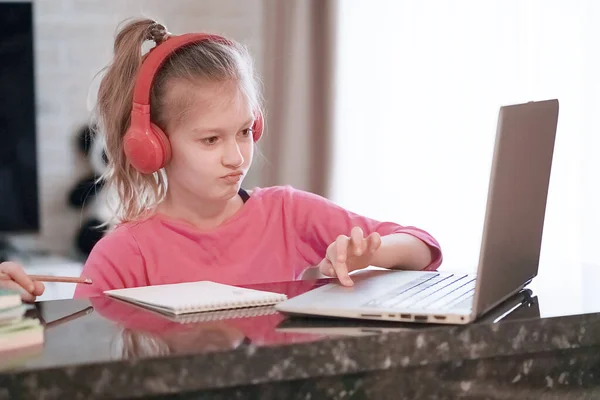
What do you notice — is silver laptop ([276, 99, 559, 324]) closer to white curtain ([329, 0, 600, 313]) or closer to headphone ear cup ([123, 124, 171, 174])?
white curtain ([329, 0, 600, 313])

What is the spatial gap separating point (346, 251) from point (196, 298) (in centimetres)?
21

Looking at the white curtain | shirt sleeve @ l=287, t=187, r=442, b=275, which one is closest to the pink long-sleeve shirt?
shirt sleeve @ l=287, t=187, r=442, b=275

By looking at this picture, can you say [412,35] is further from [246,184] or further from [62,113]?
[62,113]

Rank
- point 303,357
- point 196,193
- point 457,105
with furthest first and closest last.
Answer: point 457,105 → point 196,193 → point 303,357

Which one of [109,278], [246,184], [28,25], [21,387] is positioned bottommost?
[246,184]

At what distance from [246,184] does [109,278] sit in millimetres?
2104

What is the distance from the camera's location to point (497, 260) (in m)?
0.96

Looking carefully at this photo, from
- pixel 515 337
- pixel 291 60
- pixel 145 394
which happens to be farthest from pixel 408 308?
pixel 291 60

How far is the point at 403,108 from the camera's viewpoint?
2.67m

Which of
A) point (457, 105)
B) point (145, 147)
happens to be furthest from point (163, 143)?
point (457, 105)

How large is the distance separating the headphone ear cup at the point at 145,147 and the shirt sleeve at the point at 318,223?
31 centimetres

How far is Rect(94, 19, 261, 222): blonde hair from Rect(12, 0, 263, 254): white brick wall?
1858mm

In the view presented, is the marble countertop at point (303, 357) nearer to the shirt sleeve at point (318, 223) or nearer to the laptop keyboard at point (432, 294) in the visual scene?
the laptop keyboard at point (432, 294)

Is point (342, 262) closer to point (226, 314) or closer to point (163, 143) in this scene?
point (226, 314)
